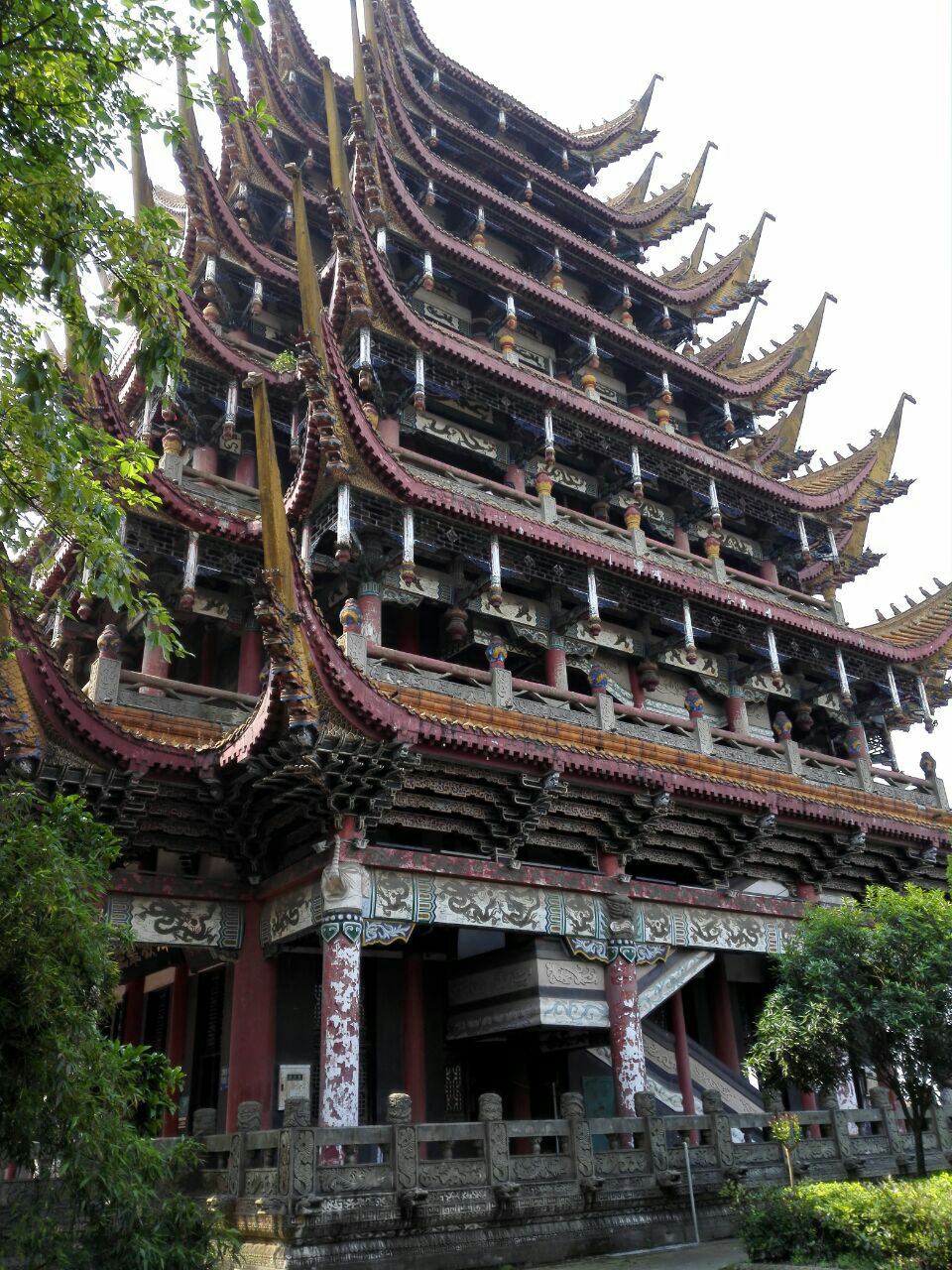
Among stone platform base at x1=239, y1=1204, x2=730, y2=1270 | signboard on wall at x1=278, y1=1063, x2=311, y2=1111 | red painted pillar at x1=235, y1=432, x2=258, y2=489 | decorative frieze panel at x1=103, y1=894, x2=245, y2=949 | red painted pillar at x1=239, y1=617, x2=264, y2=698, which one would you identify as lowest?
stone platform base at x1=239, y1=1204, x2=730, y2=1270

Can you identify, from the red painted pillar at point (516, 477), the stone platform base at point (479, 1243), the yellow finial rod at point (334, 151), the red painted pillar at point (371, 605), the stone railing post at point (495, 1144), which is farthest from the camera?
the red painted pillar at point (516, 477)

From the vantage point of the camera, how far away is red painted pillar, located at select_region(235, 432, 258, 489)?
17.2 m

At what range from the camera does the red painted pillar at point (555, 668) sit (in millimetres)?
16828

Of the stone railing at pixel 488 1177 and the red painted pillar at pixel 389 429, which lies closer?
the stone railing at pixel 488 1177

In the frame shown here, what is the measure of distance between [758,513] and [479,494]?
8.13 metres

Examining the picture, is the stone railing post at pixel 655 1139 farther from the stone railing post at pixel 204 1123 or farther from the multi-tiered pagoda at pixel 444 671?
the stone railing post at pixel 204 1123

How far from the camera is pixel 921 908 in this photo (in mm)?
12742

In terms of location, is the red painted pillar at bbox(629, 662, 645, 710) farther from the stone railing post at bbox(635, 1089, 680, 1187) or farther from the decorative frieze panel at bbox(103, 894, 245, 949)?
the decorative frieze panel at bbox(103, 894, 245, 949)

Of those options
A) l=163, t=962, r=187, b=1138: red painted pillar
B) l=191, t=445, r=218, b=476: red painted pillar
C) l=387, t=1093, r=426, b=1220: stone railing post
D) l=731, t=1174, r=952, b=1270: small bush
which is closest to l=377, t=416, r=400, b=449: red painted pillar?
l=191, t=445, r=218, b=476: red painted pillar

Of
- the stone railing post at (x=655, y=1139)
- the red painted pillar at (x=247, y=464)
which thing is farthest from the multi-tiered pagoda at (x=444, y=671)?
the stone railing post at (x=655, y=1139)

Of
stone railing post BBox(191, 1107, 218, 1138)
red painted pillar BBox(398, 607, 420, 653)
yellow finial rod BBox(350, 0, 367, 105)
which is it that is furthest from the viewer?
yellow finial rod BBox(350, 0, 367, 105)

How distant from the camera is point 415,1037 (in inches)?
573

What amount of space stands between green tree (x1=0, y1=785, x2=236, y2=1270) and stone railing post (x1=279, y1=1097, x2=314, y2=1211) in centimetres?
307

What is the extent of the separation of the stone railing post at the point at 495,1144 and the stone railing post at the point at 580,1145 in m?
0.97
